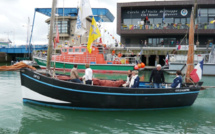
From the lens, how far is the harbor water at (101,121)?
750 cm

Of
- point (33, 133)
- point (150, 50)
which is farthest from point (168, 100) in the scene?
point (150, 50)

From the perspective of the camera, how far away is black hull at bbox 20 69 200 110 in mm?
9094

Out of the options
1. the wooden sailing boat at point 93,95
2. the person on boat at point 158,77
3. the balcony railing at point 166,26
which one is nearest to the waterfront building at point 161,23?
the balcony railing at point 166,26

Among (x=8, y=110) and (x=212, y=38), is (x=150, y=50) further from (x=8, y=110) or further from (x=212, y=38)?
(x=8, y=110)

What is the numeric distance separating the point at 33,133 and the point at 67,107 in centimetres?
249

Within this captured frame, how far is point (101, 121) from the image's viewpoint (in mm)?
8398

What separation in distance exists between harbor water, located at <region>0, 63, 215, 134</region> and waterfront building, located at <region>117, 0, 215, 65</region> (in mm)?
26785

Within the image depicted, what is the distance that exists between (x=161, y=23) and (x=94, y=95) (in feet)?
107

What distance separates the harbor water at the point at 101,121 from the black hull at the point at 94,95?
0.99 feet

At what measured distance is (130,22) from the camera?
41.1 metres

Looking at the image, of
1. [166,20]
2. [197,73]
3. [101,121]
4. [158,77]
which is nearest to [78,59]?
[158,77]

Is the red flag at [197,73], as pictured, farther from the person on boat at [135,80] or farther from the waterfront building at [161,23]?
the waterfront building at [161,23]

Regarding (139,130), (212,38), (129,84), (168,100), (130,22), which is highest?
(130,22)

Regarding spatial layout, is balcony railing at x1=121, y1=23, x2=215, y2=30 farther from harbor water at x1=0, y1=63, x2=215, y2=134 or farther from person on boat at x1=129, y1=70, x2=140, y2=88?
person on boat at x1=129, y1=70, x2=140, y2=88
